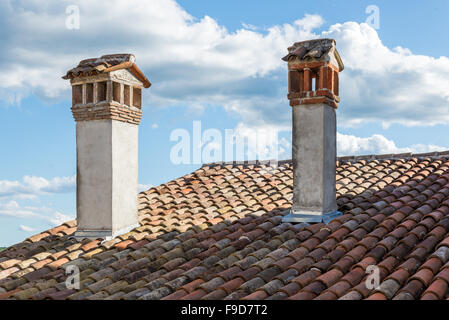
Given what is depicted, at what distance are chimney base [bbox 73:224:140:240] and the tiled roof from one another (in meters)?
0.16

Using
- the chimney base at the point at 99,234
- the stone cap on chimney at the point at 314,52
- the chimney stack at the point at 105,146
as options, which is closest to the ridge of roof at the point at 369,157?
the stone cap on chimney at the point at 314,52

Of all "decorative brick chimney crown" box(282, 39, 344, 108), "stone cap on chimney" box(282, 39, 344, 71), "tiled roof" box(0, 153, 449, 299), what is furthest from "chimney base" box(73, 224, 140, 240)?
"stone cap on chimney" box(282, 39, 344, 71)

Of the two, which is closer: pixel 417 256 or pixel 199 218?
pixel 417 256

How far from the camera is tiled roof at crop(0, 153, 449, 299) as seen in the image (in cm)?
442

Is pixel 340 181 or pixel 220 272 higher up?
pixel 340 181

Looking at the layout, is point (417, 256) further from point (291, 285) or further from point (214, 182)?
point (214, 182)

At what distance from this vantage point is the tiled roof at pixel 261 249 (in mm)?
4422

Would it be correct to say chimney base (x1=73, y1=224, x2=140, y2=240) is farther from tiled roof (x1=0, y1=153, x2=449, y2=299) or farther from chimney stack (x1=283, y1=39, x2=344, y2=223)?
chimney stack (x1=283, y1=39, x2=344, y2=223)

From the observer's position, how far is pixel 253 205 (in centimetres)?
777

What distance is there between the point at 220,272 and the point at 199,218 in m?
2.31

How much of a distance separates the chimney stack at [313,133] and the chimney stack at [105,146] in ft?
9.01

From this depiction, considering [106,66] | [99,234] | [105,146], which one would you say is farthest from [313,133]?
[99,234]

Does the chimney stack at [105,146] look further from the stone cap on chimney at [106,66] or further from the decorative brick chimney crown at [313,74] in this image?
the decorative brick chimney crown at [313,74]
